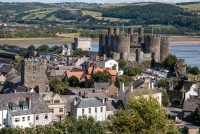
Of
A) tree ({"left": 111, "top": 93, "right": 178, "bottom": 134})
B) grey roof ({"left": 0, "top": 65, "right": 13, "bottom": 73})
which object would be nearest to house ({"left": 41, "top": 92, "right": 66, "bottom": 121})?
tree ({"left": 111, "top": 93, "right": 178, "bottom": 134})

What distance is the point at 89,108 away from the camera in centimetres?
→ 3303

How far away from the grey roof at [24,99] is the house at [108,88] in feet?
31.5

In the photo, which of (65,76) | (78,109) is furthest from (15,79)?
(78,109)

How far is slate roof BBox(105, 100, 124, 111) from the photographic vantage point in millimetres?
34516

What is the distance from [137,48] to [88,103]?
32021 mm

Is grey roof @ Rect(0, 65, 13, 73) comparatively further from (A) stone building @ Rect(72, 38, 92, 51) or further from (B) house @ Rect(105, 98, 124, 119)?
(A) stone building @ Rect(72, 38, 92, 51)

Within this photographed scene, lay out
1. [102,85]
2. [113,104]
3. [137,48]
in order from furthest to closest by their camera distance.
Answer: [137,48]
[102,85]
[113,104]

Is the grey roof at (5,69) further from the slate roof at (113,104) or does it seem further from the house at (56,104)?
the slate roof at (113,104)

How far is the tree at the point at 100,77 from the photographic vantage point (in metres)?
44.8

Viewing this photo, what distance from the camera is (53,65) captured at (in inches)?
2329

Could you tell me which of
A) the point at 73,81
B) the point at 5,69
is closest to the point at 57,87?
the point at 73,81

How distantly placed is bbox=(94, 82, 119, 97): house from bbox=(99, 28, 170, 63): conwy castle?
18123 mm

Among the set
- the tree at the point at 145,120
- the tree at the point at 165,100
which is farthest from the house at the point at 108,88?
the tree at the point at 145,120

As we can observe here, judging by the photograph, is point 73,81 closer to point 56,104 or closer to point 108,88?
point 108,88
